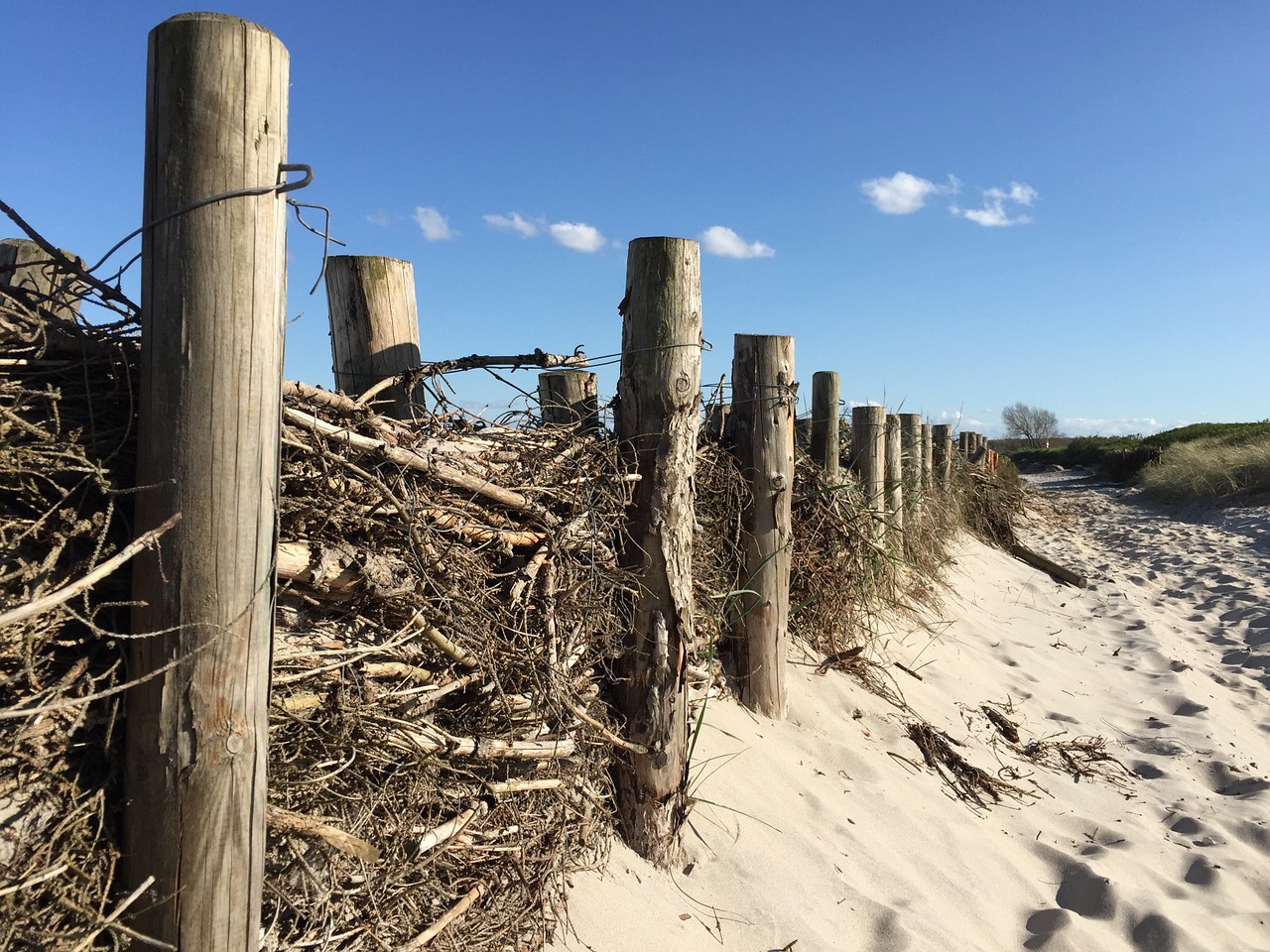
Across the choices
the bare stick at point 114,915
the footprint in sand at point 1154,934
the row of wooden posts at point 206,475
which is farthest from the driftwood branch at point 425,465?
the footprint in sand at point 1154,934

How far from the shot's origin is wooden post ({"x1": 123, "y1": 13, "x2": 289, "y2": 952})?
6.66ft

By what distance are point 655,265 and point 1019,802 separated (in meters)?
3.29

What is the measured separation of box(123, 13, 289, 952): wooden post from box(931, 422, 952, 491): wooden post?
30.3 ft

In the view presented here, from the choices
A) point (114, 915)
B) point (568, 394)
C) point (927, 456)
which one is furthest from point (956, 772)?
point (927, 456)

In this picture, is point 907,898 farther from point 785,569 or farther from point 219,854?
point 219,854

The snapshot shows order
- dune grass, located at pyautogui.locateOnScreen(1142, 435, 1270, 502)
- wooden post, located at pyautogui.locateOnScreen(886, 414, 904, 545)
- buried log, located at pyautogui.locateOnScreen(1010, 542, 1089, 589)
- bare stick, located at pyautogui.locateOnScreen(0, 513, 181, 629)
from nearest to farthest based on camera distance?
bare stick, located at pyautogui.locateOnScreen(0, 513, 181, 629)
wooden post, located at pyautogui.locateOnScreen(886, 414, 904, 545)
buried log, located at pyautogui.locateOnScreen(1010, 542, 1089, 589)
dune grass, located at pyautogui.locateOnScreen(1142, 435, 1270, 502)

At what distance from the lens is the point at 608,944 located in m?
2.92

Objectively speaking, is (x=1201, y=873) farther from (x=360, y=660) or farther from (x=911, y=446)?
(x=911, y=446)

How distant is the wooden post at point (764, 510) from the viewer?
4355mm

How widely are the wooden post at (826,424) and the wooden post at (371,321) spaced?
10.2 feet

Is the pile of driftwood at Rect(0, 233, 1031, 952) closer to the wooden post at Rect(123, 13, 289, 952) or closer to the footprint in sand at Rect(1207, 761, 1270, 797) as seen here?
the wooden post at Rect(123, 13, 289, 952)

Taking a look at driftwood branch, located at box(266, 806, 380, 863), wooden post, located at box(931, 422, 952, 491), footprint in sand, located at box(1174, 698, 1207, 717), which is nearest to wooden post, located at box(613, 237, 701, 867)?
driftwood branch, located at box(266, 806, 380, 863)

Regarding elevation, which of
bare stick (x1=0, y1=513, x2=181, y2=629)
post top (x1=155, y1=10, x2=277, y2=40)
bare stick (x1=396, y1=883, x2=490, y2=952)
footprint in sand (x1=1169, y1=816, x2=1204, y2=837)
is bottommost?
footprint in sand (x1=1169, y1=816, x2=1204, y2=837)

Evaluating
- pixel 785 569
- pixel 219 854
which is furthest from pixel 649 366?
pixel 219 854
